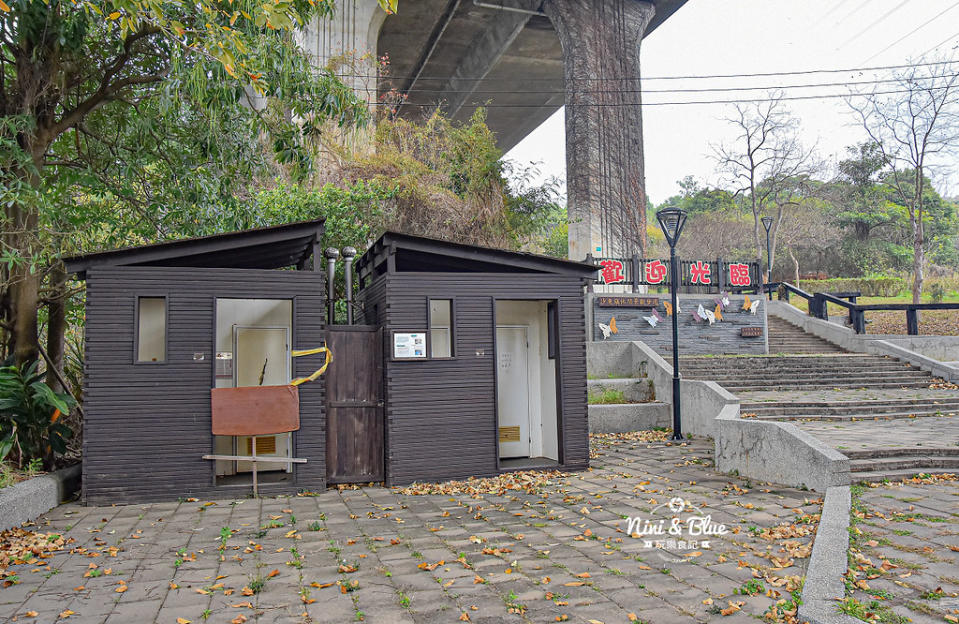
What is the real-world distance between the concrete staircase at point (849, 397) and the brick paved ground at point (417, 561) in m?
1.77

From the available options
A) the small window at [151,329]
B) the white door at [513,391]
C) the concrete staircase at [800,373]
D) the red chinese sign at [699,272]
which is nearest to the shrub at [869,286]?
the red chinese sign at [699,272]

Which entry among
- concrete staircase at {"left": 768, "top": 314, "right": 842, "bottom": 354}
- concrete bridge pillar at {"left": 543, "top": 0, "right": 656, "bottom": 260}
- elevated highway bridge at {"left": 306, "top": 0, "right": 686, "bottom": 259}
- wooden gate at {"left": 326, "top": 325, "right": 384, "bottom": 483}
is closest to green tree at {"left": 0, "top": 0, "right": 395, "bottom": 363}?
wooden gate at {"left": 326, "top": 325, "right": 384, "bottom": 483}

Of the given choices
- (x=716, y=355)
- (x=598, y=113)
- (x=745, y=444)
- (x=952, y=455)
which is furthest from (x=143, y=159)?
(x=598, y=113)

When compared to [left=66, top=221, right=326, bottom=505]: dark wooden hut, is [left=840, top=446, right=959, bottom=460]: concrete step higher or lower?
lower

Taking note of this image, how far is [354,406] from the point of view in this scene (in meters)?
8.56

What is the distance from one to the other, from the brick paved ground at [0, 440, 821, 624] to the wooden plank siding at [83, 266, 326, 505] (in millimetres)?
364

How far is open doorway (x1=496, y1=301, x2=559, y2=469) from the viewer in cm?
1012

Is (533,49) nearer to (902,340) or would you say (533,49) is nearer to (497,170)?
(497,170)

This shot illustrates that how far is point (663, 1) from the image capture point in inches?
990

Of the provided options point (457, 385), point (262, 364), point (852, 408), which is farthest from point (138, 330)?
point (852, 408)

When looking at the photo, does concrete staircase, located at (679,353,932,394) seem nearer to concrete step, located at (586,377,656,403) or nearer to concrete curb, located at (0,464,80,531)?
concrete step, located at (586,377,656,403)

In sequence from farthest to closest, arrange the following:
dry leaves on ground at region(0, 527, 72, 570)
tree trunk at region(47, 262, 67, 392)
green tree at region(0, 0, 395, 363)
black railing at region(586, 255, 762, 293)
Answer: black railing at region(586, 255, 762, 293)
tree trunk at region(47, 262, 67, 392)
green tree at region(0, 0, 395, 363)
dry leaves on ground at region(0, 527, 72, 570)

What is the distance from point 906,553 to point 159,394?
24.8 ft

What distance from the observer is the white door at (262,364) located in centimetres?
947
